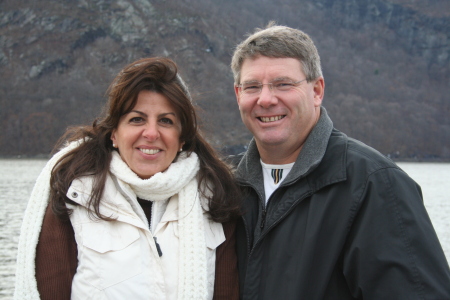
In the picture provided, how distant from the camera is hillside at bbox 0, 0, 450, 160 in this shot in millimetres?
91875

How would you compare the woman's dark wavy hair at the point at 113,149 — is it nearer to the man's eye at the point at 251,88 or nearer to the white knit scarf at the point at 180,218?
the white knit scarf at the point at 180,218

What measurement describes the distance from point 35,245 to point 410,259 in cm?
212

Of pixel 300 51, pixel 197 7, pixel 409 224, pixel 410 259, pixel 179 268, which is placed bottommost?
pixel 179 268

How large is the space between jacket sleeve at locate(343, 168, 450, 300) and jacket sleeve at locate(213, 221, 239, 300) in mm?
797

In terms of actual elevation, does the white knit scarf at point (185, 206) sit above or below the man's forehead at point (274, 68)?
below

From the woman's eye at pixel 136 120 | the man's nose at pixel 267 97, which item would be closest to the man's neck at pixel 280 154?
the man's nose at pixel 267 97

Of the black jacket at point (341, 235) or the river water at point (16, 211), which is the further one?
the river water at point (16, 211)

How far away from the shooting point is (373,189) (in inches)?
116

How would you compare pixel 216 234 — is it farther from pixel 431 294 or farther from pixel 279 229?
pixel 431 294

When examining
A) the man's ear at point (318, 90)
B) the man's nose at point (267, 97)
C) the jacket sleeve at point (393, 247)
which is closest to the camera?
the jacket sleeve at point (393, 247)

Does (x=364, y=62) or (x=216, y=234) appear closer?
(x=216, y=234)

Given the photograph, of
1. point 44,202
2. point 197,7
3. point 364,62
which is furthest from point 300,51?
point 364,62

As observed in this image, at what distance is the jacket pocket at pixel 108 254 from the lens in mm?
2998

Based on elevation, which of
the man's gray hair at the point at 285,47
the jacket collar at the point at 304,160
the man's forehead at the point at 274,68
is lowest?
the jacket collar at the point at 304,160
